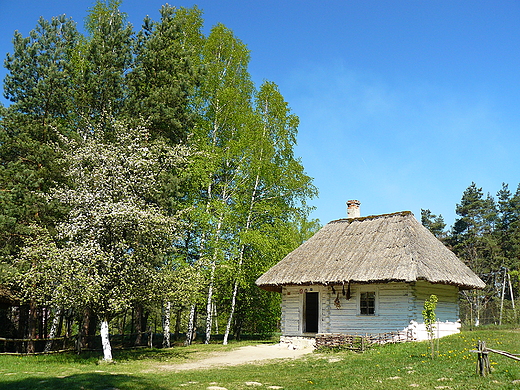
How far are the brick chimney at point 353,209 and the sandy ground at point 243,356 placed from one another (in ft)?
25.1

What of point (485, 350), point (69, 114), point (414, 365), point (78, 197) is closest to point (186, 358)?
point (78, 197)

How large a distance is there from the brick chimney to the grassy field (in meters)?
8.87

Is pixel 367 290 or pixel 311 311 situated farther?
pixel 311 311

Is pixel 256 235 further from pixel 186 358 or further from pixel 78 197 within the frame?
pixel 78 197

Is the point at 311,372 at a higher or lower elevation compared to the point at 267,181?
lower

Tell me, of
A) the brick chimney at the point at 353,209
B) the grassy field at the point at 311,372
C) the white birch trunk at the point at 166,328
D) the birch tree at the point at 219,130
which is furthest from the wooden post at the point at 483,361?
the white birch trunk at the point at 166,328

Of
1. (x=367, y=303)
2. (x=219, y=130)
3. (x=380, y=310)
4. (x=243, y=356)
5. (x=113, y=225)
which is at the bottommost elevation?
(x=243, y=356)

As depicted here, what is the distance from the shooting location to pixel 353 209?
2414cm

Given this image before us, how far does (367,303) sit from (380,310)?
66 centimetres

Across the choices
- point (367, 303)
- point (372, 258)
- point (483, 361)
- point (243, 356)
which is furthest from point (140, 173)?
point (483, 361)

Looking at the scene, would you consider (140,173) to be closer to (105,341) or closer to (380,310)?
(105,341)

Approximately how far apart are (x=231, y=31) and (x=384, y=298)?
641 inches

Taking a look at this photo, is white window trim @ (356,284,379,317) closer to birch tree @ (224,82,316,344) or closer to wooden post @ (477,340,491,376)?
birch tree @ (224,82,316,344)

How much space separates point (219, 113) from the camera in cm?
2380
